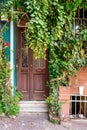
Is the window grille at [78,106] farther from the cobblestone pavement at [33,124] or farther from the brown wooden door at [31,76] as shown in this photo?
the brown wooden door at [31,76]

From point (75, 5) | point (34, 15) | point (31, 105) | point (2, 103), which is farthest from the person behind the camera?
point (31, 105)

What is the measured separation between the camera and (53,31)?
22.6 feet

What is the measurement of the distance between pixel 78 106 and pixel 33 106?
4.43ft

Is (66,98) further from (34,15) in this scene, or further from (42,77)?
(34,15)

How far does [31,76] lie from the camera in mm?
8367

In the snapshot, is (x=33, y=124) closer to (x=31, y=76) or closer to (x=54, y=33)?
(x=31, y=76)

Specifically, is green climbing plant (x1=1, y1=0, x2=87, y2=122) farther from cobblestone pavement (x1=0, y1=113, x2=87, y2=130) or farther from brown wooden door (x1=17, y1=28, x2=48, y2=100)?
brown wooden door (x1=17, y1=28, x2=48, y2=100)

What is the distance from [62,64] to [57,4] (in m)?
1.60

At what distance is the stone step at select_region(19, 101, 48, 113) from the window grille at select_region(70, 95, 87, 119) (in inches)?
31.9

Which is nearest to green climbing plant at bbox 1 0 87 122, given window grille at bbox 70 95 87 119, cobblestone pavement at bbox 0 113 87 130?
cobblestone pavement at bbox 0 113 87 130

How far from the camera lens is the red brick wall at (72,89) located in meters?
7.57

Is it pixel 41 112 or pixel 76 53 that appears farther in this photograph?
pixel 41 112

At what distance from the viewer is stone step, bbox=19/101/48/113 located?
26.2 ft

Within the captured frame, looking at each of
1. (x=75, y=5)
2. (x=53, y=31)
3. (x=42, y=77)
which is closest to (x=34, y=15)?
(x=53, y=31)
